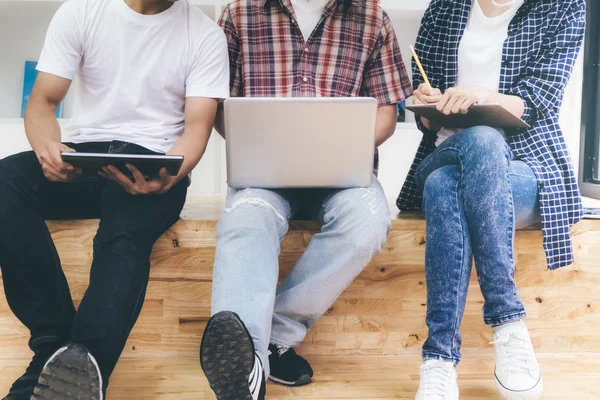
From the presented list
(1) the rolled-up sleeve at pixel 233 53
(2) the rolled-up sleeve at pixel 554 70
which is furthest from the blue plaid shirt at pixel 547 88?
(1) the rolled-up sleeve at pixel 233 53

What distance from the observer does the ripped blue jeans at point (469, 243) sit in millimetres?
926

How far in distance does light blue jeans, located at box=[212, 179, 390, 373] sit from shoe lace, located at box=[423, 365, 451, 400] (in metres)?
0.22

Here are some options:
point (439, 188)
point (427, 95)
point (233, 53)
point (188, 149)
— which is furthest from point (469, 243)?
point (233, 53)

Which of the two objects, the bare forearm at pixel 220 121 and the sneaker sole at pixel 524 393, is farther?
the bare forearm at pixel 220 121

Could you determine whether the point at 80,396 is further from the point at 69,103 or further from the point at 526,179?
the point at 69,103

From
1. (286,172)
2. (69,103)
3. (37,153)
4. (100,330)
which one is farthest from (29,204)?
(69,103)

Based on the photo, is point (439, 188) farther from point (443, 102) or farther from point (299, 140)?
point (299, 140)

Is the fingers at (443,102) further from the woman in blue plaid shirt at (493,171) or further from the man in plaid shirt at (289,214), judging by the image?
the man in plaid shirt at (289,214)

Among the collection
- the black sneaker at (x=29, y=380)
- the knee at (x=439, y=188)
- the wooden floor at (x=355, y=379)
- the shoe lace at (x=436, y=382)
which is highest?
the knee at (x=439, y=188)

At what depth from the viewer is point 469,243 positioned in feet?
3.11

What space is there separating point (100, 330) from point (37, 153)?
40 cm

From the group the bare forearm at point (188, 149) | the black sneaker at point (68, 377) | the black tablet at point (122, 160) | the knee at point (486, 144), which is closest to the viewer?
the black sneaker at point (68, 377)

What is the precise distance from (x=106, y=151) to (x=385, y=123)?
23.8 inches

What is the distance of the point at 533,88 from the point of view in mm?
1137
